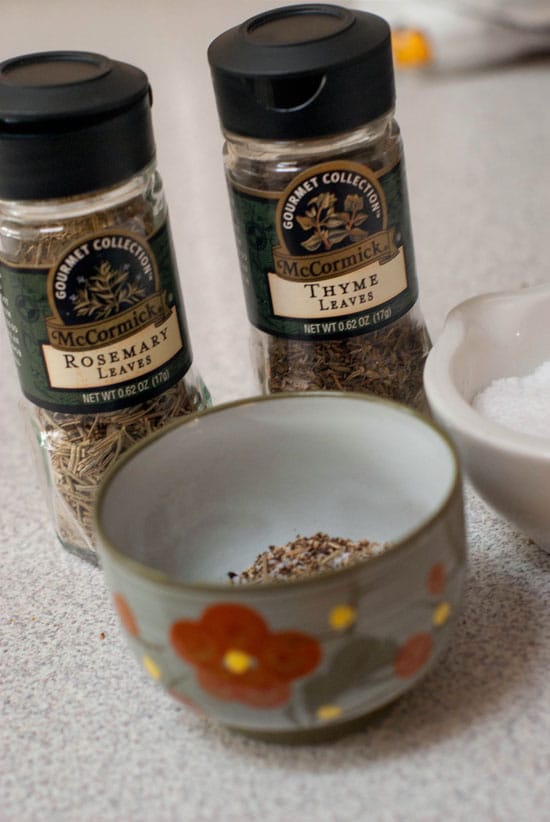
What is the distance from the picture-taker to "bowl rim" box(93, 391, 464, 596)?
0.43m

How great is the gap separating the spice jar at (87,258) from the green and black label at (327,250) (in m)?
0.05

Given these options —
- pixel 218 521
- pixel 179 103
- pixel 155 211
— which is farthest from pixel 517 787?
pixel 179 103

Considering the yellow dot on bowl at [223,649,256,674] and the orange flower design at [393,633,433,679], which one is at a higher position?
the yellow dot on bowl at [223,649,256,674]

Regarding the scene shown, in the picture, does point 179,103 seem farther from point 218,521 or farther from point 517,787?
point 517,787

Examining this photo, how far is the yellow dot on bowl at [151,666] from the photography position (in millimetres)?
466

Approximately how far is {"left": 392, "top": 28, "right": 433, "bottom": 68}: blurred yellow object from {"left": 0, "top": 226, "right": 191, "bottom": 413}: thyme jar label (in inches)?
35.4

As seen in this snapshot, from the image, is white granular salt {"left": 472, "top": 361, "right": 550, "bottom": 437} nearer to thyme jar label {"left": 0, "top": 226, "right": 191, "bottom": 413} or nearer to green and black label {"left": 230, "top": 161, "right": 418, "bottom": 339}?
green and black label {"left": 230, "top": 161, "right": 418, "bottom": 339}

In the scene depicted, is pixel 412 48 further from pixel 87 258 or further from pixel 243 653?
pixel 243 653

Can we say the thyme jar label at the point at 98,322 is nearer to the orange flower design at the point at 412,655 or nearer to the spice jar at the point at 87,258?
the spice jar at the point at 87,258

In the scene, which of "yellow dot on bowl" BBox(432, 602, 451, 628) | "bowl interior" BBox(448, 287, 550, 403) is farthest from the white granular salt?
"yellow dot on bowl" BBox(432, 602, 451, 628)

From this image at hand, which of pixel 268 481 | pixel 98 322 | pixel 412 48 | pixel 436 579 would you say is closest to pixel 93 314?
pixel 98 322

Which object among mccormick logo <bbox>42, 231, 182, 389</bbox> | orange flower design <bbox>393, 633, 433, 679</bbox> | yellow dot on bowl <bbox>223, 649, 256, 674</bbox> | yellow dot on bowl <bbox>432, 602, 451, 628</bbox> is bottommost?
orange flower design <bbox>393, 633, 433, 679</bbox>

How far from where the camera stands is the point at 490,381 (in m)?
0.62

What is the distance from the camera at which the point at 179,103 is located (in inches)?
55.7
